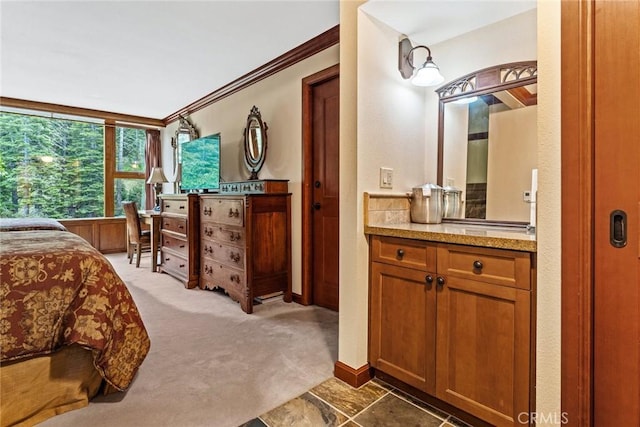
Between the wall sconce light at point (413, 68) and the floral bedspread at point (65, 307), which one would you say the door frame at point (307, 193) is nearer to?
the wall sconce light at point (413, 68)

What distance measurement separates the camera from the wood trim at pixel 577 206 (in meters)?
1.08

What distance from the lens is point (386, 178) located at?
1910 mm

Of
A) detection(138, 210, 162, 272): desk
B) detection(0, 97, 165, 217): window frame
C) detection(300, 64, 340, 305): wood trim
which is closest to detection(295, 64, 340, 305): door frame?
detection(300, 64, 340, 305): wood trim

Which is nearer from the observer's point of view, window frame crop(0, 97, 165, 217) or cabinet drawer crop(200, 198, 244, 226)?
cabinet drawer crop(200, 198, 244, 226)

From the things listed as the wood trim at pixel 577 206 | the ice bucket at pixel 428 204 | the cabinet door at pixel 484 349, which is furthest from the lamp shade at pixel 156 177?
the wood trim at pixel 577 206

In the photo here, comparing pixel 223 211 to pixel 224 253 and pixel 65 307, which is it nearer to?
pixel 224 253

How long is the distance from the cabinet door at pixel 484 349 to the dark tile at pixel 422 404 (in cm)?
10

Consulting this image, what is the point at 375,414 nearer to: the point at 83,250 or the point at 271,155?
the point at 83,250

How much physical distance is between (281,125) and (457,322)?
2600 mm

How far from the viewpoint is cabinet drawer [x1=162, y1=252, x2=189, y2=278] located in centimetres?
376

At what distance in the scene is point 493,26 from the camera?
75.9 inches

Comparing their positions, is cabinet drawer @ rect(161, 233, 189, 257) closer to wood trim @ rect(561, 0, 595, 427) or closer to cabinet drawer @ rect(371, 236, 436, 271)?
cabinet drawer @ rect(371, 236, 436, 271)

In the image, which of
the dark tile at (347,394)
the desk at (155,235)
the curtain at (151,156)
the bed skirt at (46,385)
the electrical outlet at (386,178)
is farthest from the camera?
the curtain at (151,156)

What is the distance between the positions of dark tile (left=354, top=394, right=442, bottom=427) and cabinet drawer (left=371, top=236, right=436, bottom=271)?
67 cm
